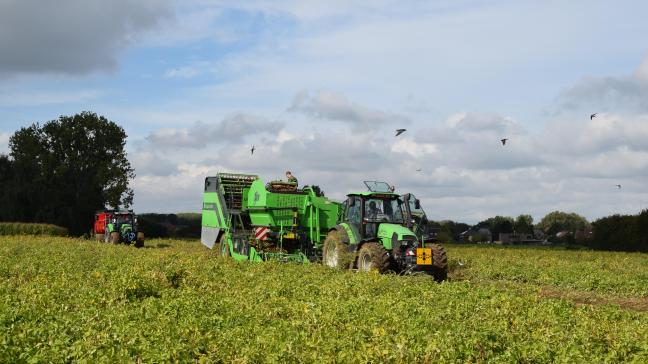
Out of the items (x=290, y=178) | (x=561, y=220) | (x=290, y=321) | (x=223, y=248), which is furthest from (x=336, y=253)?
(x=561, y=220)

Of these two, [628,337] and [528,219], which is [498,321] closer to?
[628,337]

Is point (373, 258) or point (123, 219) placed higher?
point (123, 219)

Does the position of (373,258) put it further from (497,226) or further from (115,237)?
(497,226)

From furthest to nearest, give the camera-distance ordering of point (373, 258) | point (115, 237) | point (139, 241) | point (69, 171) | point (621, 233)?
point (69, 171), point (621, 233), point (139, 241), point (115, 237), point (373, 258)

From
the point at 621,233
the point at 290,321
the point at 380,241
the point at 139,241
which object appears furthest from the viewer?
the point at 621,233

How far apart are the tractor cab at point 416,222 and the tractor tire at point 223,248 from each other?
860 cm

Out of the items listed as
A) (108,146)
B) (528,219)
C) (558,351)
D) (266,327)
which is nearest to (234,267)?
(266,327)

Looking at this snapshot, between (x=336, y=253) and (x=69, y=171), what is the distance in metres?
41.6

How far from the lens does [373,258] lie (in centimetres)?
1722

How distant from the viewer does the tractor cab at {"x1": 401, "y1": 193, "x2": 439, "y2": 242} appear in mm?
18438

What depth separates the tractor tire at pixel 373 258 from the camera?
17094 mm

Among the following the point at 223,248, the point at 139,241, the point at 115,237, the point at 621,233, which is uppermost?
the point at 621,233

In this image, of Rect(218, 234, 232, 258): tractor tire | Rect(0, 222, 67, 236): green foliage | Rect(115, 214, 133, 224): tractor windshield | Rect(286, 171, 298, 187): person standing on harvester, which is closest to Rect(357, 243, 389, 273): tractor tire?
Rect(286, 171, 298, 187): person standing on harvester

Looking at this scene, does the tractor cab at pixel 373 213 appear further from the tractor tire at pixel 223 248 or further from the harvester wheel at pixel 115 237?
the harvester wheel at pixel 115 237
